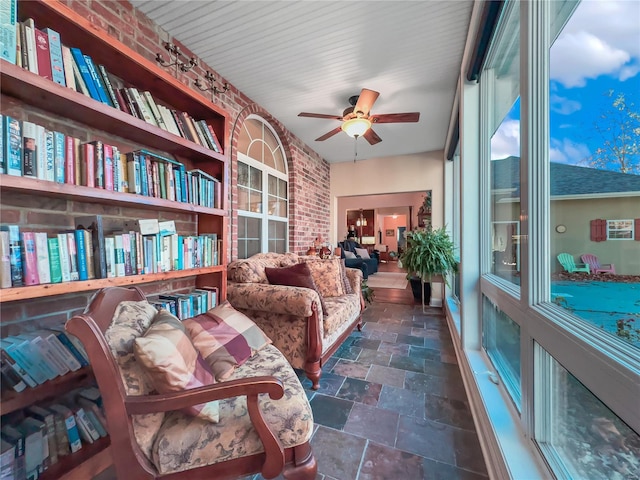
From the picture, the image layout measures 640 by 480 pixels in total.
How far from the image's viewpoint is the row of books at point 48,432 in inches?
37.2

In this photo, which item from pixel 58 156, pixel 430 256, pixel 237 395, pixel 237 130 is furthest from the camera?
pixel 430 256

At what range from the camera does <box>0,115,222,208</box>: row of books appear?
965 millimetres

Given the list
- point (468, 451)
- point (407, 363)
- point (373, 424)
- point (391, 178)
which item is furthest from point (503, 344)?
point (391, 178)

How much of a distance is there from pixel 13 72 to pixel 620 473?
7.63 ft

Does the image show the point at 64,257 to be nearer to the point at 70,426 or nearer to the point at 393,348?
the point at 70,426

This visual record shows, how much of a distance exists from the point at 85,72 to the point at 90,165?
46 centimetres

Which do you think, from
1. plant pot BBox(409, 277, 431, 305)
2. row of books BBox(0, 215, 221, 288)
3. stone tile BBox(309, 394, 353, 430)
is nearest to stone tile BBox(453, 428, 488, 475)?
stone tile BBox(309, 394, 353, 430)

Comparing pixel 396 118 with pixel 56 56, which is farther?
pixel 396 118

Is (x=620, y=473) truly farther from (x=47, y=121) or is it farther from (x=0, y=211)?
(x=47, y=121)

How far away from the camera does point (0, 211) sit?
42.4 inches

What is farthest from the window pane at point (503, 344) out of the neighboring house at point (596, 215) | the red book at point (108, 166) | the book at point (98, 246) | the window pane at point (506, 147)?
the red book at point (108, 166)

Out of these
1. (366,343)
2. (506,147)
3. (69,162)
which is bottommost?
(366,343)

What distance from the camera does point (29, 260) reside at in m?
0.99

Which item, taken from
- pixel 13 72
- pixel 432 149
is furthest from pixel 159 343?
pixel 432 149
